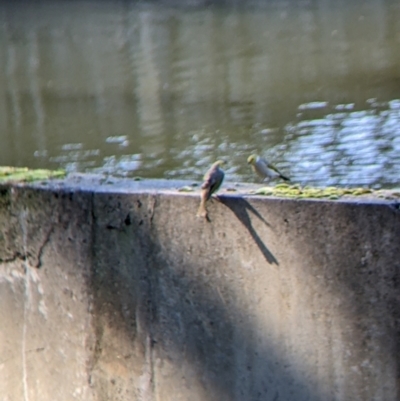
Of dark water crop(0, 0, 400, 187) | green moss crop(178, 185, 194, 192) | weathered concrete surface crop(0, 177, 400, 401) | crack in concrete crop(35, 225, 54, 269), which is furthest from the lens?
dark water crop(0, 0, 400, 187)

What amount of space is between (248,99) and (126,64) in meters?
2.61

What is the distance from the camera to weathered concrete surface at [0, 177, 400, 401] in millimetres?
2488

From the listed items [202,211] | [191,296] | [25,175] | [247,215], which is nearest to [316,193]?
[247,215]

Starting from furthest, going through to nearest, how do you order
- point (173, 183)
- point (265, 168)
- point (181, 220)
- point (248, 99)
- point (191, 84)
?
point (191, 84), point (248, 99), point (265, 168), point (173, 183), point (181, 220)

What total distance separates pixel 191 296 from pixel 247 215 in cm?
32

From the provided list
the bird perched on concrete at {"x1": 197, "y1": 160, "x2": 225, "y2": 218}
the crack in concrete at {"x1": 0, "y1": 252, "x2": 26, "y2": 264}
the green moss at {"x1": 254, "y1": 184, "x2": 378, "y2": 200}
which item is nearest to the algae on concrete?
the green moss at {"x1": 254, "y1": 184, "x2": 378, "y2": 200}

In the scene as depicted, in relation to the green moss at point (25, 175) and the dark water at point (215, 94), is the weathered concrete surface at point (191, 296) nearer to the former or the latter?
the green moss at point (25, 175)

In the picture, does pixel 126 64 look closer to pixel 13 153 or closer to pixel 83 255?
pixel 13 153

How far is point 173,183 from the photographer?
2852 mm

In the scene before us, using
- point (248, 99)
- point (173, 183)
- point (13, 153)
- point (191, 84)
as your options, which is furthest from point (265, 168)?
point (191, 84)

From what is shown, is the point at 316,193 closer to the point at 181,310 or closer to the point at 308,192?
the point at 308,192

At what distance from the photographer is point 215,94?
764cm

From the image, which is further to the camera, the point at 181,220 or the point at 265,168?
the point at 265,168

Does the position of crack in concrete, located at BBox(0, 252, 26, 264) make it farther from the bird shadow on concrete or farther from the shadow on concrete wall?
the bird shadow on concrete
